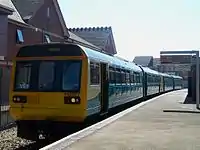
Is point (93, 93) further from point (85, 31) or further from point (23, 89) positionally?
point (85, 31)

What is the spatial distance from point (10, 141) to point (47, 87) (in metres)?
2.43

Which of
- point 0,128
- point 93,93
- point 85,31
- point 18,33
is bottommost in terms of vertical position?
point 0,128

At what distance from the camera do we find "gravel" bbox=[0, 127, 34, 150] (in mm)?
12070

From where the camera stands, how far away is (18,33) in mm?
27594

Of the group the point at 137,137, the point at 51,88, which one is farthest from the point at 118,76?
the point at 137,137

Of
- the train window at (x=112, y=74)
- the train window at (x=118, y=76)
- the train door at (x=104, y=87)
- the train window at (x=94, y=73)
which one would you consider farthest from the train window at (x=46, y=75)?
the train window at (x=118, y=76)

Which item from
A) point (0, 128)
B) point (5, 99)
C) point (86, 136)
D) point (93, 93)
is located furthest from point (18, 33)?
point (86, 136)

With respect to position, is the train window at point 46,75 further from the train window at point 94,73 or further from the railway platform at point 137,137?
the railway platform at point 137,137

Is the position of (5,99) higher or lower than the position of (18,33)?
lower

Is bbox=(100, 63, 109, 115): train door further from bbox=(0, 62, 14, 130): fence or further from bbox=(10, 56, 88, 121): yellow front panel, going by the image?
bbox=(0, 62, 14, 130): fence

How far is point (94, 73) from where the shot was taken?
42.0 ft

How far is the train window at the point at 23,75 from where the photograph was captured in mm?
11970

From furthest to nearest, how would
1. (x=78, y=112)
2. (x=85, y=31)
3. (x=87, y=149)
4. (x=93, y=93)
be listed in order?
(x=85, y=31) → (x=93, y=93) → (x=78, y=112) → (x=87, y=149)

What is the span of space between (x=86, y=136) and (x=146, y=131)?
204 centimetres
